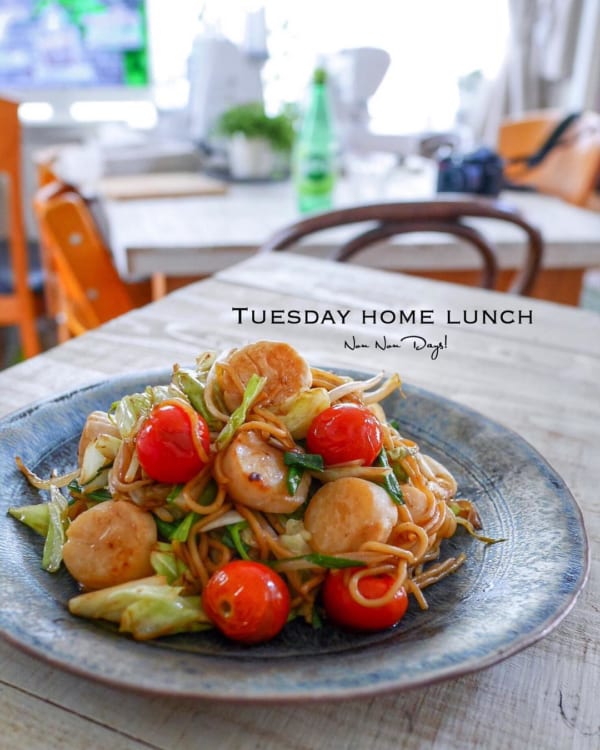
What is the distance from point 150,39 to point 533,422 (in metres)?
4.15

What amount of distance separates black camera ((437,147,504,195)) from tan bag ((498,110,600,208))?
38cm

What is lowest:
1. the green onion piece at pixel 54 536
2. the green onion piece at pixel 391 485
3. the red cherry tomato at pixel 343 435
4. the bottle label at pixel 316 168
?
the green onion piece at pixel 54 536

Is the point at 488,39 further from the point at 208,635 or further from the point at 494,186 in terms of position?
the point at 208,635

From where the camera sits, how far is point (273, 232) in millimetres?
2184

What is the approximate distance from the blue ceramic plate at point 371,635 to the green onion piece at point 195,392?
0.19 metres

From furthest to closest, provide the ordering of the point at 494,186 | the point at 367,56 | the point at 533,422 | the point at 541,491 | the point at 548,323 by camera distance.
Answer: the point at 367,56
the point at 494,186
the point at 548,323
the point at 533,422
the point at 541,491

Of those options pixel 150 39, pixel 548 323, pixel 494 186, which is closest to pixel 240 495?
pixel 548 323

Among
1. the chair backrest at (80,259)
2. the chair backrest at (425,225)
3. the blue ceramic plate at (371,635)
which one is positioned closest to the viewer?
the blue ceramic plate at (371,635)

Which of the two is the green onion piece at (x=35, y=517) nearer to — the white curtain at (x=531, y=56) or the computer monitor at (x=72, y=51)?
the computer monitor at (x=72, y=51)

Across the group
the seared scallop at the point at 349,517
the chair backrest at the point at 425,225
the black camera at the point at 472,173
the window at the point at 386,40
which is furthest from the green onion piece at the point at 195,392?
the window at the point at 386,40

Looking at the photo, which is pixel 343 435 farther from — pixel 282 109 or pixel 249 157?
pixel 282 109

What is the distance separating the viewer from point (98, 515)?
0.66 m

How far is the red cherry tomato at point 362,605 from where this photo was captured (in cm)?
62

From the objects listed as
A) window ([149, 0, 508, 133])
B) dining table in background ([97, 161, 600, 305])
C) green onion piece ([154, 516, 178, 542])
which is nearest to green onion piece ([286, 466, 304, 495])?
green onion piece ([154, 516, 178, 542])
